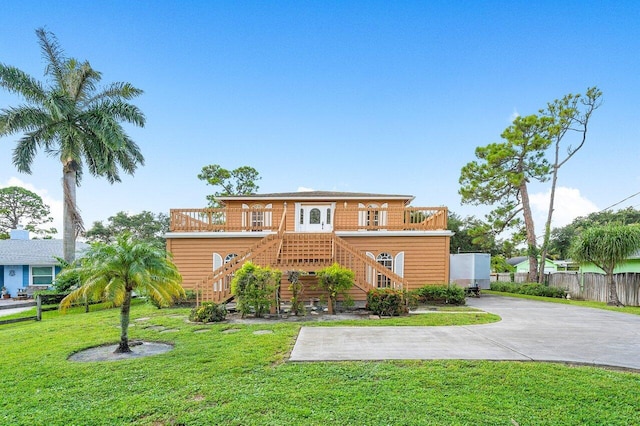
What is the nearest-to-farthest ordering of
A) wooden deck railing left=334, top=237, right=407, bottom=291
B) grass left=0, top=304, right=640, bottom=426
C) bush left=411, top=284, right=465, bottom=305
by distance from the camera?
grass left=0, top=304, right=640, bottom=426
wooden deck railing left=334, top=237, right=407, bottom=291
bush left=411, top=284, right=465, bottom=305

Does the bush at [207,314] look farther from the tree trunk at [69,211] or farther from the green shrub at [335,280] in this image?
the tree trunk at [69,211]

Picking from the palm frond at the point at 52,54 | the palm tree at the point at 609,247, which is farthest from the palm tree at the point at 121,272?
the palm tree at the point at 609,247

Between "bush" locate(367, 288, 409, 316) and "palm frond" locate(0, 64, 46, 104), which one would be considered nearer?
"bush" locate(367, 288, 409, 316)

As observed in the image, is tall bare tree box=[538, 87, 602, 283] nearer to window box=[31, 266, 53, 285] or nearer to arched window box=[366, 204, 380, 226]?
arched window box=[366, 204, 380, 226]

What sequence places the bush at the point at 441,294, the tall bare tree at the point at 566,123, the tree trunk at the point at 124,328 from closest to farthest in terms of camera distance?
the tree trunk at the point at 124,328 < the bush at the point at 441,294 < the tall bare tree at the point at 566,123

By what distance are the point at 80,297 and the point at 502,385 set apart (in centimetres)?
703

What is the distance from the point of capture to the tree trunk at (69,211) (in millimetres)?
14547

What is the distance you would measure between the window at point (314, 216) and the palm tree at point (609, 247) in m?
11.8

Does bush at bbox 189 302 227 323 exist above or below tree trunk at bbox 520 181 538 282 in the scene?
below

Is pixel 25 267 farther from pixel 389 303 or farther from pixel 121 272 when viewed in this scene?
pixel 389 303

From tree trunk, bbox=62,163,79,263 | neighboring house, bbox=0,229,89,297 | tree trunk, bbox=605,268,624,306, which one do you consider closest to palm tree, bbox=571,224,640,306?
→ tree trunk, bbox=605,268,624,306

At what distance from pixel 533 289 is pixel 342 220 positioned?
12.6 m

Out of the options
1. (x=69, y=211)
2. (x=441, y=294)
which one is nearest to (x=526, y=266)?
(x=441, y=294)

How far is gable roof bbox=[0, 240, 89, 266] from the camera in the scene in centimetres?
1881
